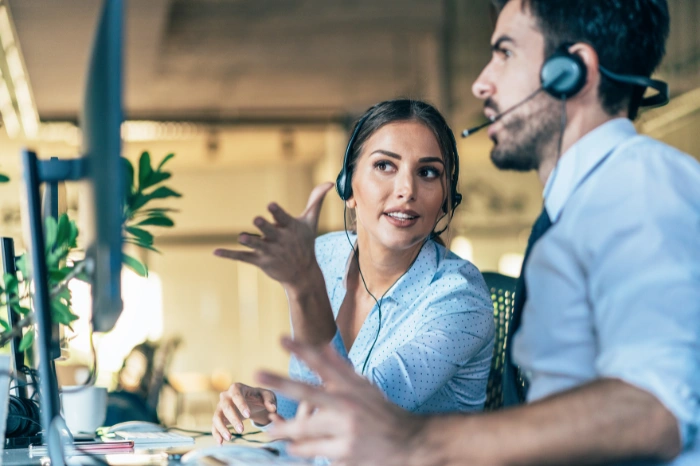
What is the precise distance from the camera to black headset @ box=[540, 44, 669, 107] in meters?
0.98

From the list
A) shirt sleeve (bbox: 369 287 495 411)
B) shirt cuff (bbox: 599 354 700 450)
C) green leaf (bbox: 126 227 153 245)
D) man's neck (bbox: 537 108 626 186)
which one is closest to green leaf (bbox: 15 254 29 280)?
green leaf (bbox: 126 227 153 245)

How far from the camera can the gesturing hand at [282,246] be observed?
1.14 m

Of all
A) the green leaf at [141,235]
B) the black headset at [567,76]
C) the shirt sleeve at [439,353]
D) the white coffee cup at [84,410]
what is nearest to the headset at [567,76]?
the black headset at [567,76]

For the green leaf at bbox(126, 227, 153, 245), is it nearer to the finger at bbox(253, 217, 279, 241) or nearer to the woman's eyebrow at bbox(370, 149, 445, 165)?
the finger at bbox(253, 217, 279, 241)

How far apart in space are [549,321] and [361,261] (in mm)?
1075

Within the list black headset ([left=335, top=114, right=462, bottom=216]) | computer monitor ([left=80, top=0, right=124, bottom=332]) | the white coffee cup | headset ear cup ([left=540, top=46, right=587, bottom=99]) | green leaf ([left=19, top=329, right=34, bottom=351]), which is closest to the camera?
computer monitor ([left=80, top=0, right=124, bottom=332])

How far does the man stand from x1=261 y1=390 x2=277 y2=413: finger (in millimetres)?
755

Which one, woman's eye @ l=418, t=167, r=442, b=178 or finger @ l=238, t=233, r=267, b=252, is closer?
finger @ l=238, t=233, r=267, b=252

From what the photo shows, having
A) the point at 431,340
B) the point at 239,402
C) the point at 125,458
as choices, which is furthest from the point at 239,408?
the point at 431,340

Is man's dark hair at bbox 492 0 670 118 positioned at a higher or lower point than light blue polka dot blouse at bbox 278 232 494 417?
higher

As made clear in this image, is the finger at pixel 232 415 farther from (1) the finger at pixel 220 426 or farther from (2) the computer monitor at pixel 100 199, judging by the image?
(2) the computer monitor at pixel 100 199

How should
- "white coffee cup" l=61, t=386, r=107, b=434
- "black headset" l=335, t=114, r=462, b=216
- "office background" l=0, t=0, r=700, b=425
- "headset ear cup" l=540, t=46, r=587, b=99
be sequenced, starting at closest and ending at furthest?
"headset ear cup" l=540, t=46, r=587, b=99, "white coffee cup" l=61, t=386, r=107, b=434, "black headset" l=335, t=114, r=462, b=216, "office background" l=0, t=0, r=700, b=425

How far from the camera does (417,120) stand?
5.83 ft

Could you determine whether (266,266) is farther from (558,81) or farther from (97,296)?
(558,81)
